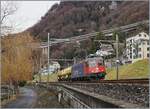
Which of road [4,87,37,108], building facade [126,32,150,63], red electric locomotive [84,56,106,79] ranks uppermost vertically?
building facade [126,32,150,63]

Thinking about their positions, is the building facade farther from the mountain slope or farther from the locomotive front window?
the locomotive front window

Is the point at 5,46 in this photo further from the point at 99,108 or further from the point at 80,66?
the point at 99,108

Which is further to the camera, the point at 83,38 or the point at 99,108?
the point at 83,38

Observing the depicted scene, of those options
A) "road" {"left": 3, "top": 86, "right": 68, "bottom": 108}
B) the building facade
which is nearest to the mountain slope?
the building facade

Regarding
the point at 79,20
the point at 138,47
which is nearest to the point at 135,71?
the point at 79,20

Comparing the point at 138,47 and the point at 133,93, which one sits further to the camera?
the point at 138,47

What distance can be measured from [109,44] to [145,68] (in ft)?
26.3

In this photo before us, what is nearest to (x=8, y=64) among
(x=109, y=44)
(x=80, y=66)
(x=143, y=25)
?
(x=80, y=66)

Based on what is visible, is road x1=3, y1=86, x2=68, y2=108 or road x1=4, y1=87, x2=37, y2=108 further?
road x1=4, y1=87, x2=37, y2=108

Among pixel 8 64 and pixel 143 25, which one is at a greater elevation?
pixel 143 25

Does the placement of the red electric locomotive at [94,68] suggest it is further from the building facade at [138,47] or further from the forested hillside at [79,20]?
the building facade at [138,47]

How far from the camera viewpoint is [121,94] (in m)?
19.2

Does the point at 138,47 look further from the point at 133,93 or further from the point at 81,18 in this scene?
the point at 133,93

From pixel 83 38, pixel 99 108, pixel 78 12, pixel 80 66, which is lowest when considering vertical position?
pixel 99 108
